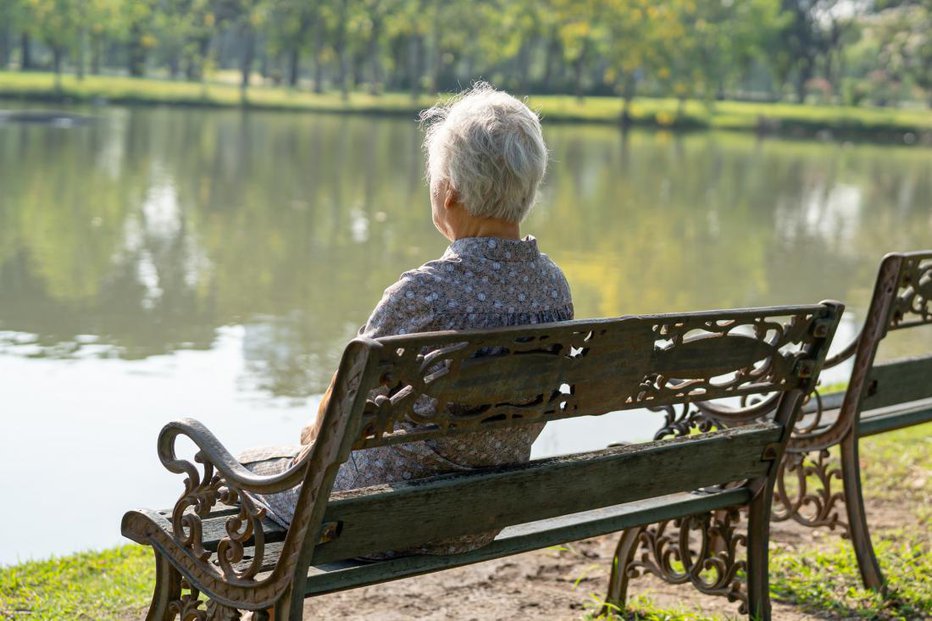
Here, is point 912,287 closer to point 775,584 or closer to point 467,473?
point 775,584

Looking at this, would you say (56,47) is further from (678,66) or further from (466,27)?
(678,66)

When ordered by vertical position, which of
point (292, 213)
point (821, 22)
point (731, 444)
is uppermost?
point (821, 22)

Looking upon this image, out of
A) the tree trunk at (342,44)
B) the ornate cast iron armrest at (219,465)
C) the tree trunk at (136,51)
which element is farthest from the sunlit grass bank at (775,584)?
the tree trunk at (136,51)

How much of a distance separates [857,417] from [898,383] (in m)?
0.31

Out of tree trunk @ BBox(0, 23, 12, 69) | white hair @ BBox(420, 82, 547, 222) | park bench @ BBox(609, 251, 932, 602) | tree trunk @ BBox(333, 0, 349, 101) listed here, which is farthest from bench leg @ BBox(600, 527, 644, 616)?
tree trunk @ BBox(0, 23, 12, 69)

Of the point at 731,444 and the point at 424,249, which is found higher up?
the point at 731,444

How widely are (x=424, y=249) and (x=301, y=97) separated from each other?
43344mm

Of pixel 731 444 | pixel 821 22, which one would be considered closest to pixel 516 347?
pixel 731 444

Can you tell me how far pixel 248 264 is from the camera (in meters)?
11.7

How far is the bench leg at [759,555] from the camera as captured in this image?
10.8 ft

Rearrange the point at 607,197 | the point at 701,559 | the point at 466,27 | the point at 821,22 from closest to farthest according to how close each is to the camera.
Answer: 1. the point at 701,559
2. the point at 607,197
3. the point at 466,27
4. the point at 821,22

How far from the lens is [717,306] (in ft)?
36.9

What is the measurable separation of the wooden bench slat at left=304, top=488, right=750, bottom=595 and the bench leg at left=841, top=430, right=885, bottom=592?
2.41ft

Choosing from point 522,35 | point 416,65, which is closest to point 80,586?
point 522,35
